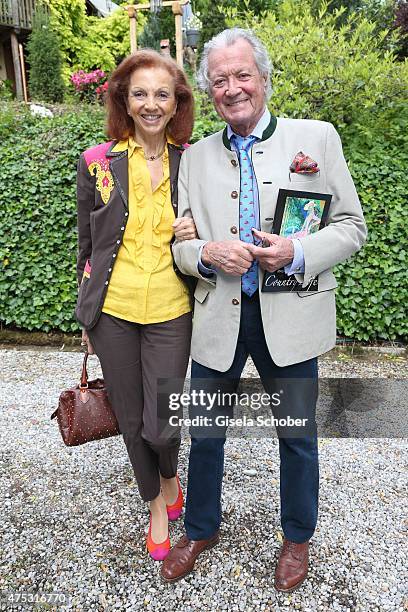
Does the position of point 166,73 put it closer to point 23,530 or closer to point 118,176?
point 118,176

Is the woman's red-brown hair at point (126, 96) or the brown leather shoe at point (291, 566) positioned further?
the brown leather shoe at point (291, 566)

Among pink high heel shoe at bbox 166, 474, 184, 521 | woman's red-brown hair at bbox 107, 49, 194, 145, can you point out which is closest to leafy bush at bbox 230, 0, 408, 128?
woman's red-brown hair at bbox 107, 49, 194, 145

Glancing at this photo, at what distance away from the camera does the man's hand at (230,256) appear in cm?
184

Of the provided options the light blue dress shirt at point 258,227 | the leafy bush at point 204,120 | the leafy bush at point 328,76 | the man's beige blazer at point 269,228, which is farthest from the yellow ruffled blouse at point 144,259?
the leafy bush at point 328,76

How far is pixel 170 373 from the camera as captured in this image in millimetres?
2240

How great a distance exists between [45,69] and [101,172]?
44.7ft

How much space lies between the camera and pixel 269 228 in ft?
6.44

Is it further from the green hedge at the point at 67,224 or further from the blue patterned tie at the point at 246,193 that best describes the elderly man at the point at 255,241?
the green hedge at the point at 67,224

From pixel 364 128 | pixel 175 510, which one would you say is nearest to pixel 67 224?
pixel 364 128

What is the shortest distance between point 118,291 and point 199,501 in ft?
3.26

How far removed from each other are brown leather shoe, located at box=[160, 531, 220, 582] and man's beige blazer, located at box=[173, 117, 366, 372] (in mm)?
884

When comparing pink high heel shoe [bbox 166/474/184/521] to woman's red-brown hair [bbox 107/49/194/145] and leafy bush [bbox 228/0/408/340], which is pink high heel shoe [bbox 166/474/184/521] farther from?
leafy bush [bbox 228/0/408/340]

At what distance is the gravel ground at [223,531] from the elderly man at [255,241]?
10.0 inches

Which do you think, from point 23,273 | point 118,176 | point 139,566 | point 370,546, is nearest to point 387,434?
point 370,546
